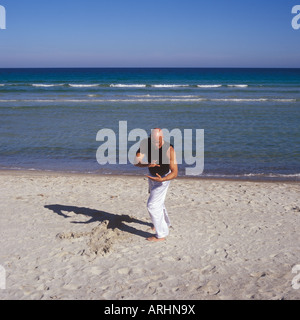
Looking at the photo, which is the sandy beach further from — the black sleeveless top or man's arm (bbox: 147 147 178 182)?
the black sleeveless top

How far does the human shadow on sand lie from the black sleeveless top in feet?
4.26

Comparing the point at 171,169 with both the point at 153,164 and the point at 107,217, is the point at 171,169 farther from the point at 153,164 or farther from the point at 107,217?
the point at 107,217

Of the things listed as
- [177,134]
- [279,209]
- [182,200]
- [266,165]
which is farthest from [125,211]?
[177,134]

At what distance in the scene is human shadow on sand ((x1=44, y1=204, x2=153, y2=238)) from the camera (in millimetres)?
6451

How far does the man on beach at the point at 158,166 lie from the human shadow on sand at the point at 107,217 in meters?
0.68

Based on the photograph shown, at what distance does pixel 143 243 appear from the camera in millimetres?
5895

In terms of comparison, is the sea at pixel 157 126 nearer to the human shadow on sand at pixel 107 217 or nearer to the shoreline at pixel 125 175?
the shoreline at pixel 125 175

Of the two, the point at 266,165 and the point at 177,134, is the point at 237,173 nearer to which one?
the point at 266,165

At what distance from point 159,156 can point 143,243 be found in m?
1.48

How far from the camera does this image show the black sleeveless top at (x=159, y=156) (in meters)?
5.52

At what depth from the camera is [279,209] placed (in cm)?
749

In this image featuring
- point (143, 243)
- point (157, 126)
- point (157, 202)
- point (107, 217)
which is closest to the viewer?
point (157, 202)

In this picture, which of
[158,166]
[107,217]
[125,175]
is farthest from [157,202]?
[125,175]
